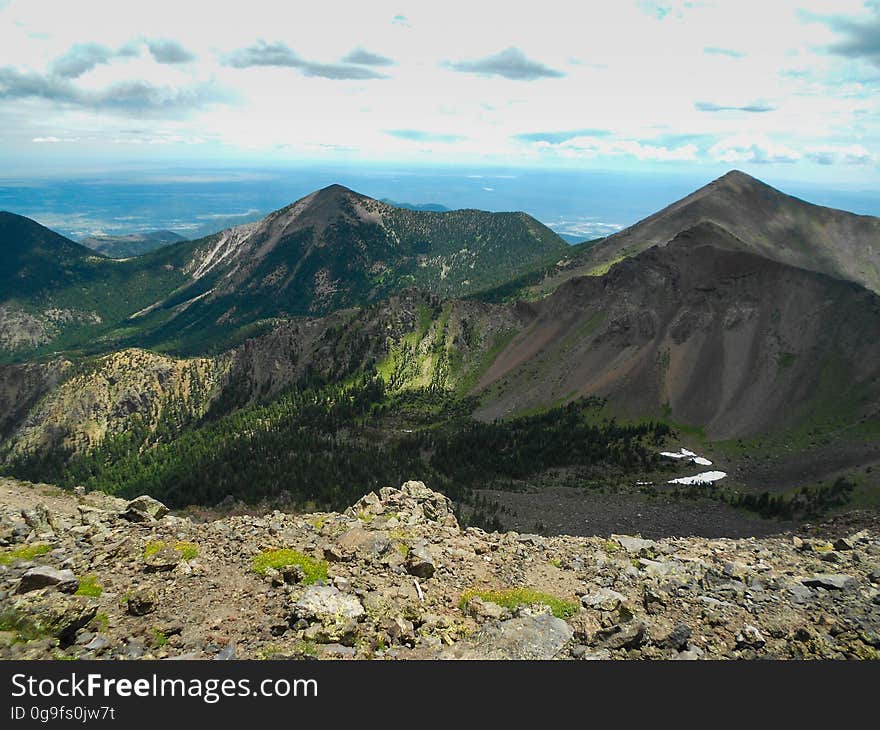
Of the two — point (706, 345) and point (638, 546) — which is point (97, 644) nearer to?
point (638, 546)

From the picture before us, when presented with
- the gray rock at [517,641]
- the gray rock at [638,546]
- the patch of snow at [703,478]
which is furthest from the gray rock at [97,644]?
the patch of snow at [703,478]

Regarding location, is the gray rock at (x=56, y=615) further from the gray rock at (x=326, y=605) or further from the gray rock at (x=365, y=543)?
the gray rock at (x=365, y=543)

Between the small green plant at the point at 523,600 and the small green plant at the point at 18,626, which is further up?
the small green plant at the point at 18,626

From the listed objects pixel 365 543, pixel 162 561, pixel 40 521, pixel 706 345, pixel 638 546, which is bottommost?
pixel 40 521

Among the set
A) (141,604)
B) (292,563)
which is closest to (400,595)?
(292,563)

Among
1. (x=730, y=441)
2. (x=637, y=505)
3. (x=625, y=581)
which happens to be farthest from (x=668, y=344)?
(x=625, y=581)

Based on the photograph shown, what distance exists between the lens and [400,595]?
19.5m

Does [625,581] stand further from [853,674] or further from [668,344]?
[668,344]

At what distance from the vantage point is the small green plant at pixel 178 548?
2145 cm

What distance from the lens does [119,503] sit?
4431cm

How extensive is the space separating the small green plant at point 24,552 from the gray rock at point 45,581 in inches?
143

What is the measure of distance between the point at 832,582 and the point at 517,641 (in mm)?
16298

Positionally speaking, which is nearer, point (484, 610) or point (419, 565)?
point (484, 610)

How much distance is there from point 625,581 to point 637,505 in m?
72.3
